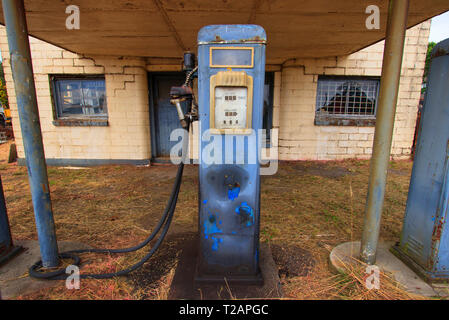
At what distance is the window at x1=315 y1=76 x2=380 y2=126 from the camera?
6.18 metres

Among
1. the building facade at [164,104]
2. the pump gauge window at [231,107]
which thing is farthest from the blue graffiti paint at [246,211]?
the building facade at [164,104]

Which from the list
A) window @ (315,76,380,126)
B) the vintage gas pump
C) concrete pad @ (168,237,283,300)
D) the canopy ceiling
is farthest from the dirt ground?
the canopy ceiling

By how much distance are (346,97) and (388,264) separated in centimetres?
504

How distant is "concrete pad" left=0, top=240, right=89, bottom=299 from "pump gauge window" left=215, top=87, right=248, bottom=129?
6.18 ft

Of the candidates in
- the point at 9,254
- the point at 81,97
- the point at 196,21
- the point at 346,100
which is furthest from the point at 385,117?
the point at 81,97

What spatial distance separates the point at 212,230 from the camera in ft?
6.38

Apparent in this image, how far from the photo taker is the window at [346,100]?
6176mm

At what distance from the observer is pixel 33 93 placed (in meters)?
2.01

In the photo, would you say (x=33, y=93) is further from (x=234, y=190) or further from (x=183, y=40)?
(x=183, y=40)

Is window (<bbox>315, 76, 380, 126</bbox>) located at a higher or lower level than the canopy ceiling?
lower

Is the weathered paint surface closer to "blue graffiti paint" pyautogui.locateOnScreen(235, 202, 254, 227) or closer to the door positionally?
"blue graffiti paint" pyautogui.locateOnScreen(235, 202, 254, 227)

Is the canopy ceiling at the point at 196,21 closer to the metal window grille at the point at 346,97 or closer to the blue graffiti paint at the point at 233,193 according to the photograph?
the metal window grille at the point at 346,97

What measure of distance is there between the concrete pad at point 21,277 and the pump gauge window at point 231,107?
1884mm

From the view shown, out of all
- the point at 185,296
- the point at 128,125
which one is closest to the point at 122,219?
the point at 185,296
